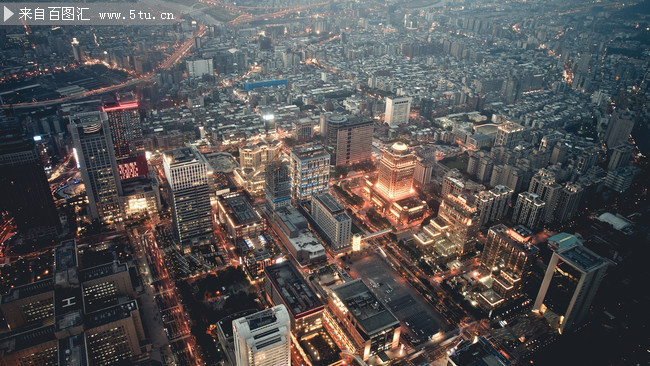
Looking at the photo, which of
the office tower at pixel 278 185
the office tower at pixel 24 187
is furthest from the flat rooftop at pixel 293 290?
the office tower at pixel 24 187

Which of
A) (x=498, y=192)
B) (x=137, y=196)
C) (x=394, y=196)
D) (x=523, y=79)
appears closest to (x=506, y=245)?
(x=498, y=192)

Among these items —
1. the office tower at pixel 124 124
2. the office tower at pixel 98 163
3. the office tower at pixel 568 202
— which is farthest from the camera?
the office tower at pixel 124 124

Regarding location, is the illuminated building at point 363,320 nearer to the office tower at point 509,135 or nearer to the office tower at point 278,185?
the office tower at point 278,185

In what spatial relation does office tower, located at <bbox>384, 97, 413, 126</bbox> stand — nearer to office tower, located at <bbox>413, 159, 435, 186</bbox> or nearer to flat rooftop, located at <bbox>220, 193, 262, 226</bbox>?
office tower, located at <bbox>413, 159, 435, 186</bbox>

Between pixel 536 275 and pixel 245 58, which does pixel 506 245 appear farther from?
pixel 245 58

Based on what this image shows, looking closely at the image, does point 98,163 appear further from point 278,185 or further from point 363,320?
point 363,320

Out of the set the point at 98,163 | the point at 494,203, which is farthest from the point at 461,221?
the point at 98,163

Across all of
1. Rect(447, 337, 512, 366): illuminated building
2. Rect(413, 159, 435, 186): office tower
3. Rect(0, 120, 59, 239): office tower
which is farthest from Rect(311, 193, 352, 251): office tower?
Rect(0, 120, 59, 239): office tower
